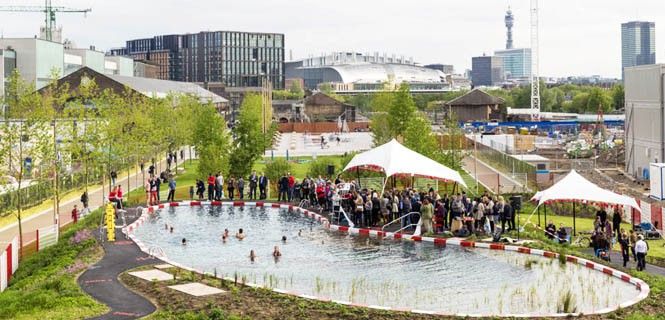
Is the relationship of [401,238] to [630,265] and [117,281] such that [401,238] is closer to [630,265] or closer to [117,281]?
[630,265]

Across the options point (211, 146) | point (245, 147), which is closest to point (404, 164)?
point (245, 147)

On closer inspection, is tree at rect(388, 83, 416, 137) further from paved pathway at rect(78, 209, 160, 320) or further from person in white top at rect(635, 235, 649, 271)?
person in white top at rect(635, 235, 649, 271)

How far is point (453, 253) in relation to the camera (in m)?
28.9

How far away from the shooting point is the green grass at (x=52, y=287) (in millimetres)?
19672

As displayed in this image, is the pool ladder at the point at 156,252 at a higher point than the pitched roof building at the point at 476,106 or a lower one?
lower

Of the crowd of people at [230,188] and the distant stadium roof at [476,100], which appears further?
the distant stadium roof at [476,100]

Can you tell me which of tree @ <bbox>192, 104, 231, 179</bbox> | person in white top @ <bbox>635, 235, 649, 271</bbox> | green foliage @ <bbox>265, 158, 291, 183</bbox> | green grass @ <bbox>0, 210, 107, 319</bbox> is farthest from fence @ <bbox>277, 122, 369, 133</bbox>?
person in white top @ <bbox>635, 235, 649, 271</bbox>

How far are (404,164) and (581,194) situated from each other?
26.8ft

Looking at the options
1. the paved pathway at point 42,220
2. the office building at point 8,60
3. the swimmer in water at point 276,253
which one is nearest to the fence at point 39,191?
the paved pathway at point 42,220

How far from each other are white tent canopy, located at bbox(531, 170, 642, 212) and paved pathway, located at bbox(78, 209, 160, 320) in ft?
52.2

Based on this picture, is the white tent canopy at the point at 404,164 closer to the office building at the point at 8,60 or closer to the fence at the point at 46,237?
the fence at the point at 46,237

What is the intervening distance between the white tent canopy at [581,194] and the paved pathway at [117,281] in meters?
15.9

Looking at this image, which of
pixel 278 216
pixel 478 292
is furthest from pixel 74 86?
pixel 478 292

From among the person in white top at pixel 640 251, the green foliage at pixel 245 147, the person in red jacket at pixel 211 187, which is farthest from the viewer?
the green foliage at pixel 245 147
